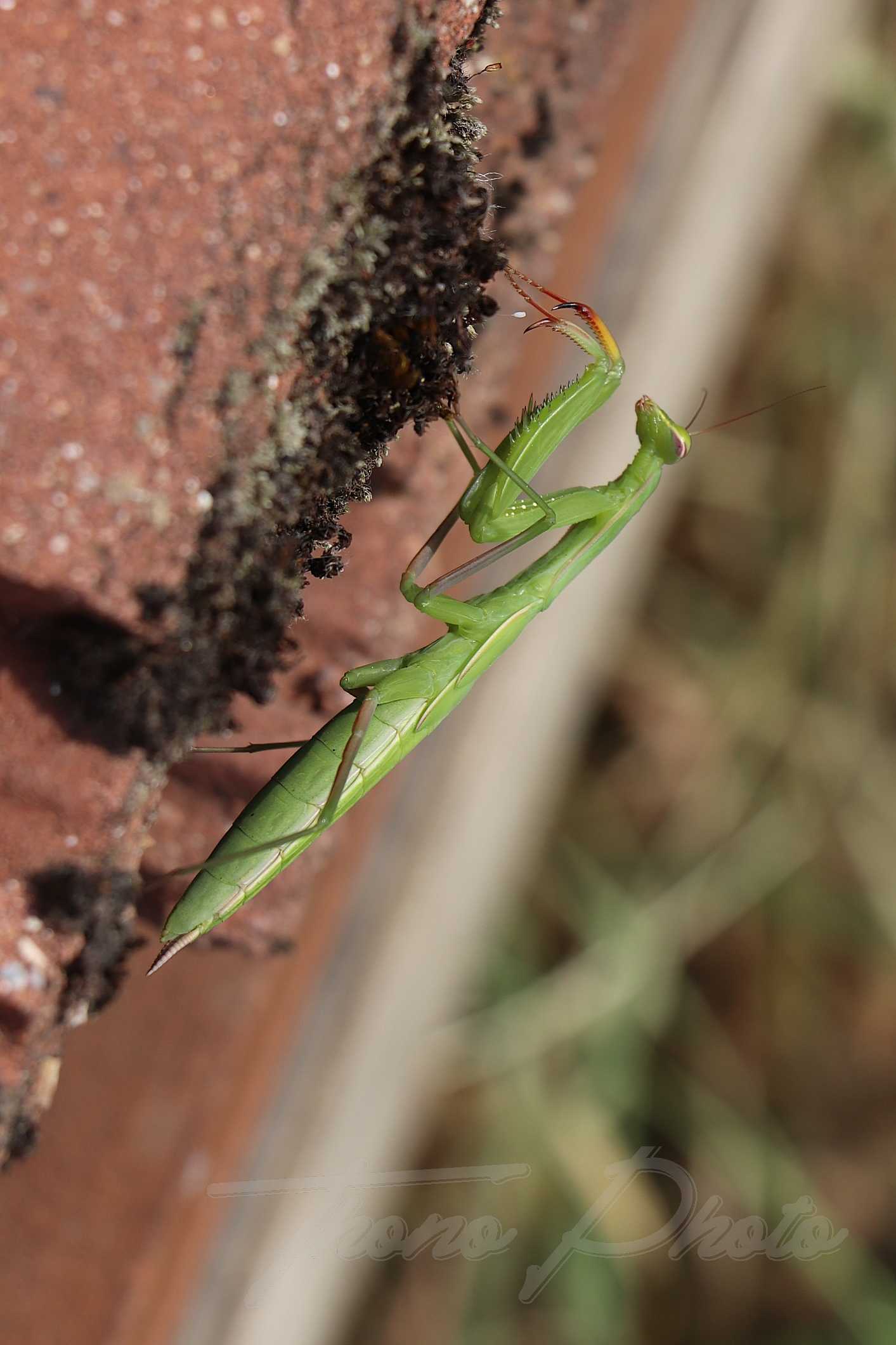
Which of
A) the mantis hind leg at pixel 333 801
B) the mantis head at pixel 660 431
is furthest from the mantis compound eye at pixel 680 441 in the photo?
the mantis hind leg at pixel 333 801

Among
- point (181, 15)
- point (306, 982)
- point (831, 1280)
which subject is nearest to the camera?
point (181, 15)

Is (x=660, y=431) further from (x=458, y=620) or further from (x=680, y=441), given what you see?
(x=458, y=620)

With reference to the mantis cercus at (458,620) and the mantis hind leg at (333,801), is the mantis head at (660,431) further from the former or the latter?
the mantis hind leg at (333,801)

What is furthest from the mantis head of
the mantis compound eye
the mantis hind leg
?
the mantis hind leg

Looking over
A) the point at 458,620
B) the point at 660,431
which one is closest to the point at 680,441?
the point at 660,431

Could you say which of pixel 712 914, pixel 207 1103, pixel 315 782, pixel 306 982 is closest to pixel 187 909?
pixel 315 782

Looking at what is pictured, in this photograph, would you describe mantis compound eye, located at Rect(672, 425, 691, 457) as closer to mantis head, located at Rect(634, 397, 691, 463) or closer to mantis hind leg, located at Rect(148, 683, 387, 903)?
mantis head, located at Rect(634, 397, 691, 463)

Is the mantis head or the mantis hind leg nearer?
the mantis hind leg

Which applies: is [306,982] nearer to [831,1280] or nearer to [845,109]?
[831,1280]
